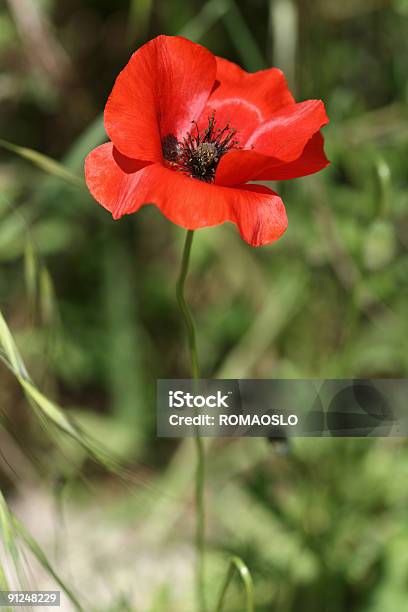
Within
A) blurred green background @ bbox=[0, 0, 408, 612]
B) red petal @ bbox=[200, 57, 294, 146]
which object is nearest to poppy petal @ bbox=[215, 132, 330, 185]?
red petal @ bbox=[200, 57, 294, 146]

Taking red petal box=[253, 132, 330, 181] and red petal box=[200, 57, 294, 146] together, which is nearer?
red petal box=[253, 132, 330, 181]

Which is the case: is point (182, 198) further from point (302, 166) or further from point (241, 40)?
point (241, 40)

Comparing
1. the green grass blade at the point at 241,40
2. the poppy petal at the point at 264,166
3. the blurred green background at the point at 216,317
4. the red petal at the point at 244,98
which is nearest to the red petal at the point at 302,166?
the poppy petal at the point at 264,166

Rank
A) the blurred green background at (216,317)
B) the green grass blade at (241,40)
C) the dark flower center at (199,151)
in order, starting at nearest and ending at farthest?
the dark flower center at (199,151)
the blurred green background at (216,317)
the green grass blade at (241,40)

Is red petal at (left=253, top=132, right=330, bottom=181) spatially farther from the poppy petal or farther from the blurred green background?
the blurred green background

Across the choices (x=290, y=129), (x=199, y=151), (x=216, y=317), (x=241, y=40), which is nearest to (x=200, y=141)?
(x=199, y=151)

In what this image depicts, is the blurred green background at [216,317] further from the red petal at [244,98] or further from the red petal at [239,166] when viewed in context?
the red petal at [239,166]
